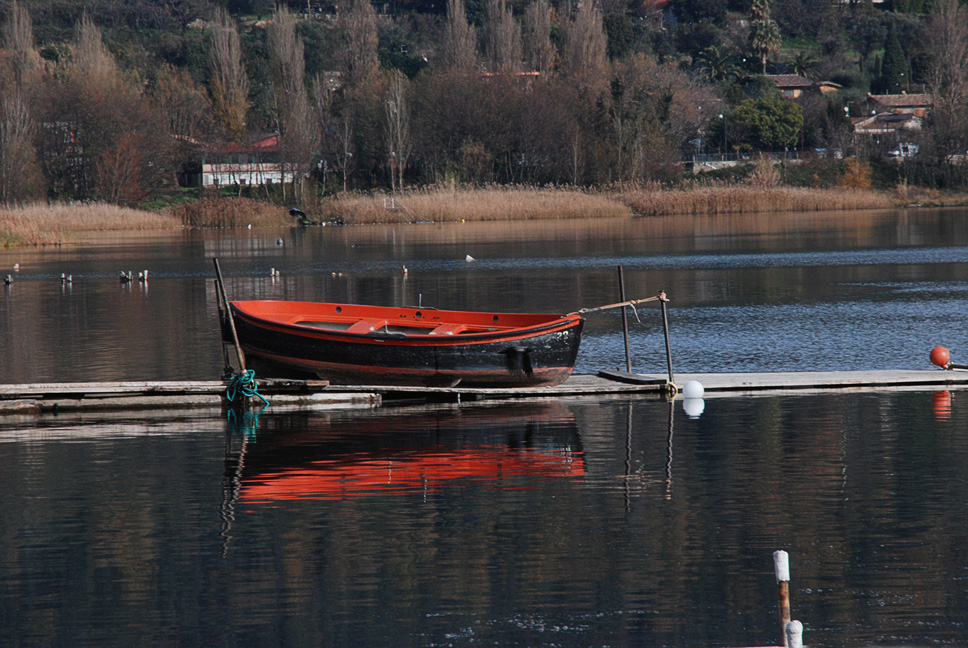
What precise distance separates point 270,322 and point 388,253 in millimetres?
36604

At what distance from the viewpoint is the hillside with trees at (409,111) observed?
3602 inches

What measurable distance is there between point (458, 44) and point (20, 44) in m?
38.9

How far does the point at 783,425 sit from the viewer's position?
58.7 ft

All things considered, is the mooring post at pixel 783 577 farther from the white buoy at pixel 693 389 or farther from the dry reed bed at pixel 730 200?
the dry reed bed at pixel 730 200

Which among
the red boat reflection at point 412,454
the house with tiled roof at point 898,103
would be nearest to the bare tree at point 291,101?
the house with tiled roof at point 898,103

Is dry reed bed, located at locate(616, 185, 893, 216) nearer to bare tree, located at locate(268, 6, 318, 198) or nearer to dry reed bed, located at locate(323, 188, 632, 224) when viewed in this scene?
dry reed bed, located at locate(323, 188, 632, 224)

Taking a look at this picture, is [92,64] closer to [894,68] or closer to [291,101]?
[291,101]

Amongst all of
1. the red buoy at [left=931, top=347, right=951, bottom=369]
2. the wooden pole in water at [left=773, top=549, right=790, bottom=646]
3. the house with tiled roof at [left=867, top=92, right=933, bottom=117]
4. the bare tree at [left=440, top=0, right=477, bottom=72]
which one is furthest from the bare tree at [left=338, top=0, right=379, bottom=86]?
the wooden pole in water at [left=773, top=549, right=790, bottom=646]

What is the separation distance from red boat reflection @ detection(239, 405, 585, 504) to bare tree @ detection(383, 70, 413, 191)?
73.6 m

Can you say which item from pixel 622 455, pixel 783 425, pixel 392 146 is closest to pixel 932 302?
pixel 783 425

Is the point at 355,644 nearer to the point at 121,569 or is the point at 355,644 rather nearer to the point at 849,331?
the point at 121,569

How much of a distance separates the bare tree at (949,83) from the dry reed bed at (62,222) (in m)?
60.1

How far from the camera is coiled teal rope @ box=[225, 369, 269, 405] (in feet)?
65.3

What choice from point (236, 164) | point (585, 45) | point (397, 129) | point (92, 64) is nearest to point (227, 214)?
point (397, 129)
